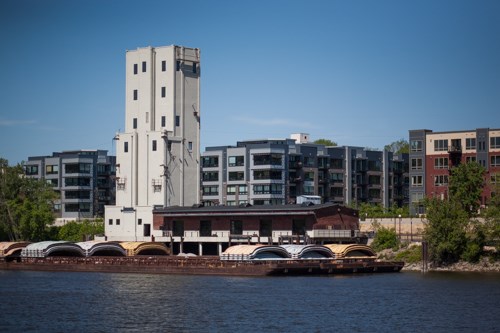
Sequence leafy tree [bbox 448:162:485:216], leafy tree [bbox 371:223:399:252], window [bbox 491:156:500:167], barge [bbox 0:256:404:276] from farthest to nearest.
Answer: window [bbox 491:156:500:167]
leafy tree [bbox 448:162:485:216]
leafy tree [bbox 371:223:399:252]
barge [bbox 0:256:404:276]

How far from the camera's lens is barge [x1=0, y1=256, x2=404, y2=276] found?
111m

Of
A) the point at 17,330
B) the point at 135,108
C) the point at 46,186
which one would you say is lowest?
the point at 17,330

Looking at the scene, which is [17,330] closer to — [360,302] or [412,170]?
[360,302]

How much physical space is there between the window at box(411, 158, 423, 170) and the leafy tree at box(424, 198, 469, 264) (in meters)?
51.7

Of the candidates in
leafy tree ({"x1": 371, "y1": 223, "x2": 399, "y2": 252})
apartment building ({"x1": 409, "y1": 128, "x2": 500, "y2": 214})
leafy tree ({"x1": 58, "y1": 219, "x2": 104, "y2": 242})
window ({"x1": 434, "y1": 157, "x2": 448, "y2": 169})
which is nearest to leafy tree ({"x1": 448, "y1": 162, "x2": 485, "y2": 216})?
apartment building ({"x1": 409, "y1": 128, "x2": 500, "y2": 214})

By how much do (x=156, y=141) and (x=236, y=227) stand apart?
68.8ft

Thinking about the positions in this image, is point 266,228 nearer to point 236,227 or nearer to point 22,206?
point 236,227

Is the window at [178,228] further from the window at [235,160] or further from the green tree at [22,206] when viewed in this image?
the window at [235,160]

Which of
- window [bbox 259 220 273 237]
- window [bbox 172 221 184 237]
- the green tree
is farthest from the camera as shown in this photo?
the green tree

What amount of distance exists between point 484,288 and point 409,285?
8.04 meters

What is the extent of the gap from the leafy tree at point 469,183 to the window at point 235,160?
5443cm

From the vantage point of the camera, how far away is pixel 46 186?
557ft

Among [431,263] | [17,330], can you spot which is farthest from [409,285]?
[17,330]

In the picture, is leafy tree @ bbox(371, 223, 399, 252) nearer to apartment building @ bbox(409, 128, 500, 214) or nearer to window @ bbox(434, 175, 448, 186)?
apartment building @ bbox(409, 128, 500, 214)
